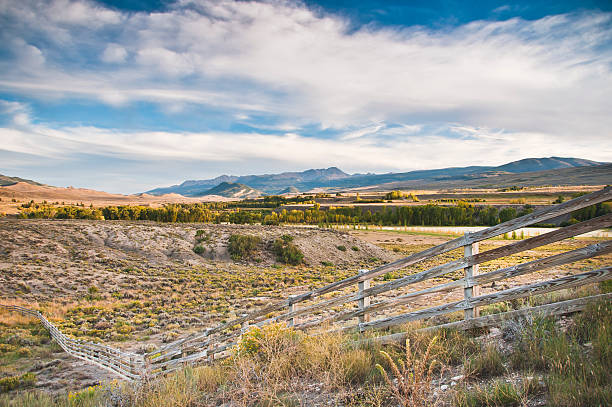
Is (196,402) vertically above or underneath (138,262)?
above

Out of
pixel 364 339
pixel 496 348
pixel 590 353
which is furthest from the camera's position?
pixel 364 339

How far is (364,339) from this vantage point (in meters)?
5.46

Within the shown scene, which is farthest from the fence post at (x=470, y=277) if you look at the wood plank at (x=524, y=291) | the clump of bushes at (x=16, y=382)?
the clump of bushes at (x=16, y=382)

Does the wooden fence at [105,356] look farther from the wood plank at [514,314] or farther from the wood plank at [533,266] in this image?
the wood plank at [533,266]

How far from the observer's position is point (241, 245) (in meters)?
38.9

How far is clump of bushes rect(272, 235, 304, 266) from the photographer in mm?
38469

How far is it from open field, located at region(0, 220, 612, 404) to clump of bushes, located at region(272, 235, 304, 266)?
84 centimetres

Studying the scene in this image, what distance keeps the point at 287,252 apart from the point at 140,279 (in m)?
16.7

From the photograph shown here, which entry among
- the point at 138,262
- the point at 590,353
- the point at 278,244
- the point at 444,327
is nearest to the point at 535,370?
the point at 590,353

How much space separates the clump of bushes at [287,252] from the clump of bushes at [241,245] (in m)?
2.59

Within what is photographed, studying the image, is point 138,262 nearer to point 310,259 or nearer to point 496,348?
point 310,259

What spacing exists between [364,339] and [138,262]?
3142 centimetres

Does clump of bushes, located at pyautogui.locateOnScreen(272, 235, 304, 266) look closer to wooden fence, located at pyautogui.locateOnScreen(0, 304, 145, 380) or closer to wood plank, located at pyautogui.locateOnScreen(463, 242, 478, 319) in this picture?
wooden fence, located at pyautogui.locateOnScreen(0, 304, 145, 380)

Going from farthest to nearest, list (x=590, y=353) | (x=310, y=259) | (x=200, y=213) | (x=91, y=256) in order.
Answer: (x=200, y=213)
(x=310, y=259)
(x=91, y=256)
(x=590, y=353)
